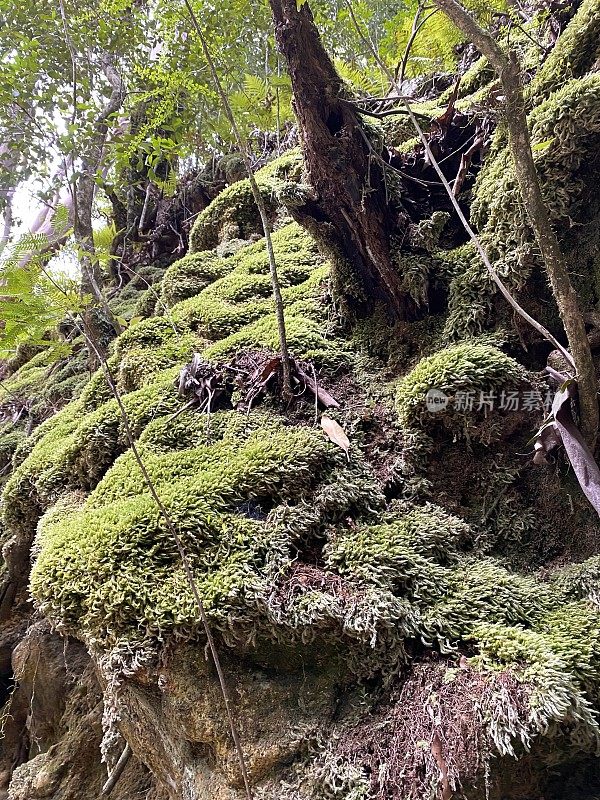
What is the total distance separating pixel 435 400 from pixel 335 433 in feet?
1.59

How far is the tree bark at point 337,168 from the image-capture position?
7.74ft

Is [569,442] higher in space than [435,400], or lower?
lower

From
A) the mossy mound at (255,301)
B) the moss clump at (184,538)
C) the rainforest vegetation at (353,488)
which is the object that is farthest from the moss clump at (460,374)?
the mossy mound at (255,301)

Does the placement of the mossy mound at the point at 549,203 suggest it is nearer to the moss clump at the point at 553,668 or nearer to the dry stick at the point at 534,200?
the dry stick at the point at 534,200

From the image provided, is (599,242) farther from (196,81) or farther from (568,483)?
(196,81)

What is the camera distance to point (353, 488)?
2.15 metres

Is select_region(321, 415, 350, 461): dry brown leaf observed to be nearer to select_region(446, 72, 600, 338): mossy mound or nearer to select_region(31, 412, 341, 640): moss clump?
select_region(31, 412, 341, 640): moss clump

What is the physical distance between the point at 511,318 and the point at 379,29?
5.93m

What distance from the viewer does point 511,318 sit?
91.6 inches

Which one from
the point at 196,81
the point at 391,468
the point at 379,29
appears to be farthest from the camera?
the point at 379,29

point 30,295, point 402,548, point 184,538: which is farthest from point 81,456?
point 402,548

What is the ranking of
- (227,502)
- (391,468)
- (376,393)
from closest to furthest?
(227,502)
(391,468)
(376,393)

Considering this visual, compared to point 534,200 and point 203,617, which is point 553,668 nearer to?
point 203,617

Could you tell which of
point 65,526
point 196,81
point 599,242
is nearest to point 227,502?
point 65,526
